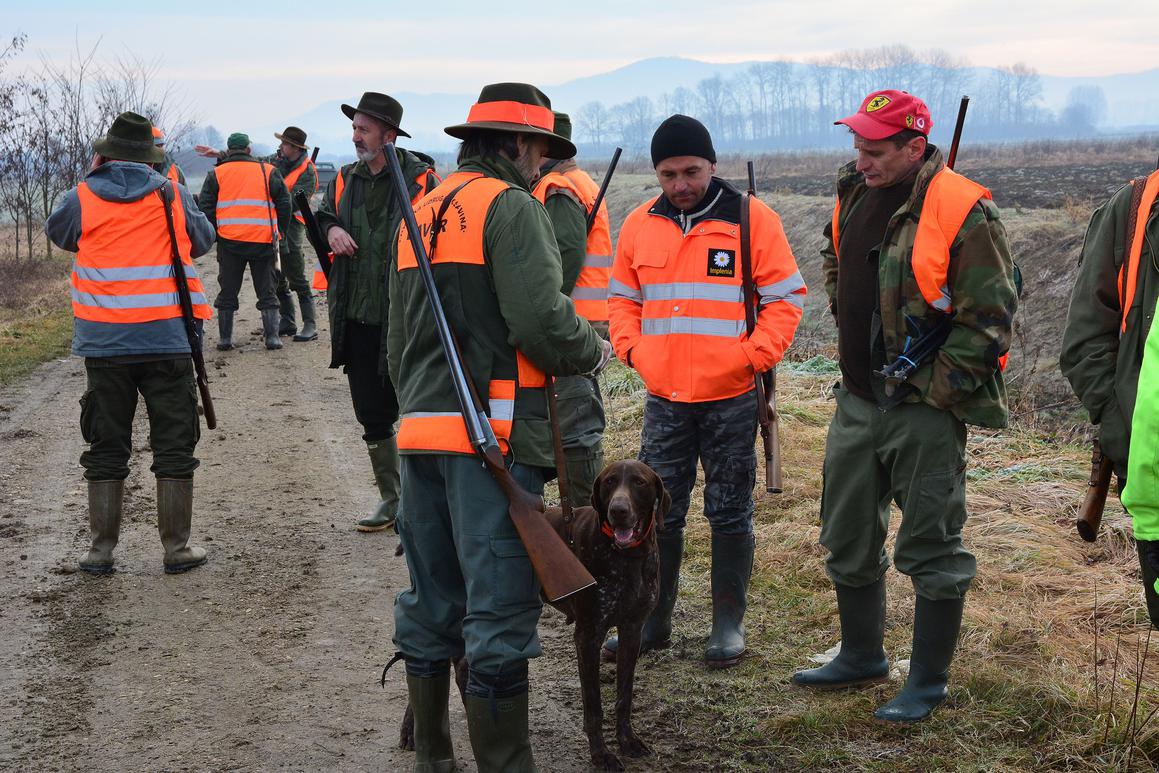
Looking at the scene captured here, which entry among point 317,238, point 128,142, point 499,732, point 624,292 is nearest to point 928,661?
point 499,732

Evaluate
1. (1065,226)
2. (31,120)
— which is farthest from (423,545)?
(31,120)

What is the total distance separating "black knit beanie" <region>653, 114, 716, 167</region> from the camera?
466 centimetres

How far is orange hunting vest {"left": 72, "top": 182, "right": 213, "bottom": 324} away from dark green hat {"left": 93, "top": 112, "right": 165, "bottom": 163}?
228mm

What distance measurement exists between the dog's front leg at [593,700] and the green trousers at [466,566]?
566 millimetres

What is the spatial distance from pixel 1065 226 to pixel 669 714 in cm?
1576

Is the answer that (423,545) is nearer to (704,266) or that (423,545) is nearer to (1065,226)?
(704,266)

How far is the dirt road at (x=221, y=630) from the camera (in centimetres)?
417

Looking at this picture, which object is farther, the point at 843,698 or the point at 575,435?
the point at 575,435

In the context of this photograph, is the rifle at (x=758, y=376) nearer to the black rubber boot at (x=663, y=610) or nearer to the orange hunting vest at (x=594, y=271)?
the black rubber boot at (x=663, y=610)

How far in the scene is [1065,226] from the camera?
58.2ft

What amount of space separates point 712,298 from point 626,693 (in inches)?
67.8

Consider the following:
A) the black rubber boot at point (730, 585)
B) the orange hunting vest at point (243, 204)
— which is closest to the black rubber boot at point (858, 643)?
the black rubber boot at point (730, 585)

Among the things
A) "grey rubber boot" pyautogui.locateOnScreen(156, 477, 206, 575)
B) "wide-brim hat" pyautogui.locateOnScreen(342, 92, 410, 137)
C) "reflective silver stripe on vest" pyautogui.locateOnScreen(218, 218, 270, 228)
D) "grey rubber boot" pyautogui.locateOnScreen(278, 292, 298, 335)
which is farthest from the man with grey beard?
"grey rubber boot" pyautogui.locateOnScreen(278, 292, 298, 335)

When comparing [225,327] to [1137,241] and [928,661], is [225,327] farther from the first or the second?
[1137,241]
